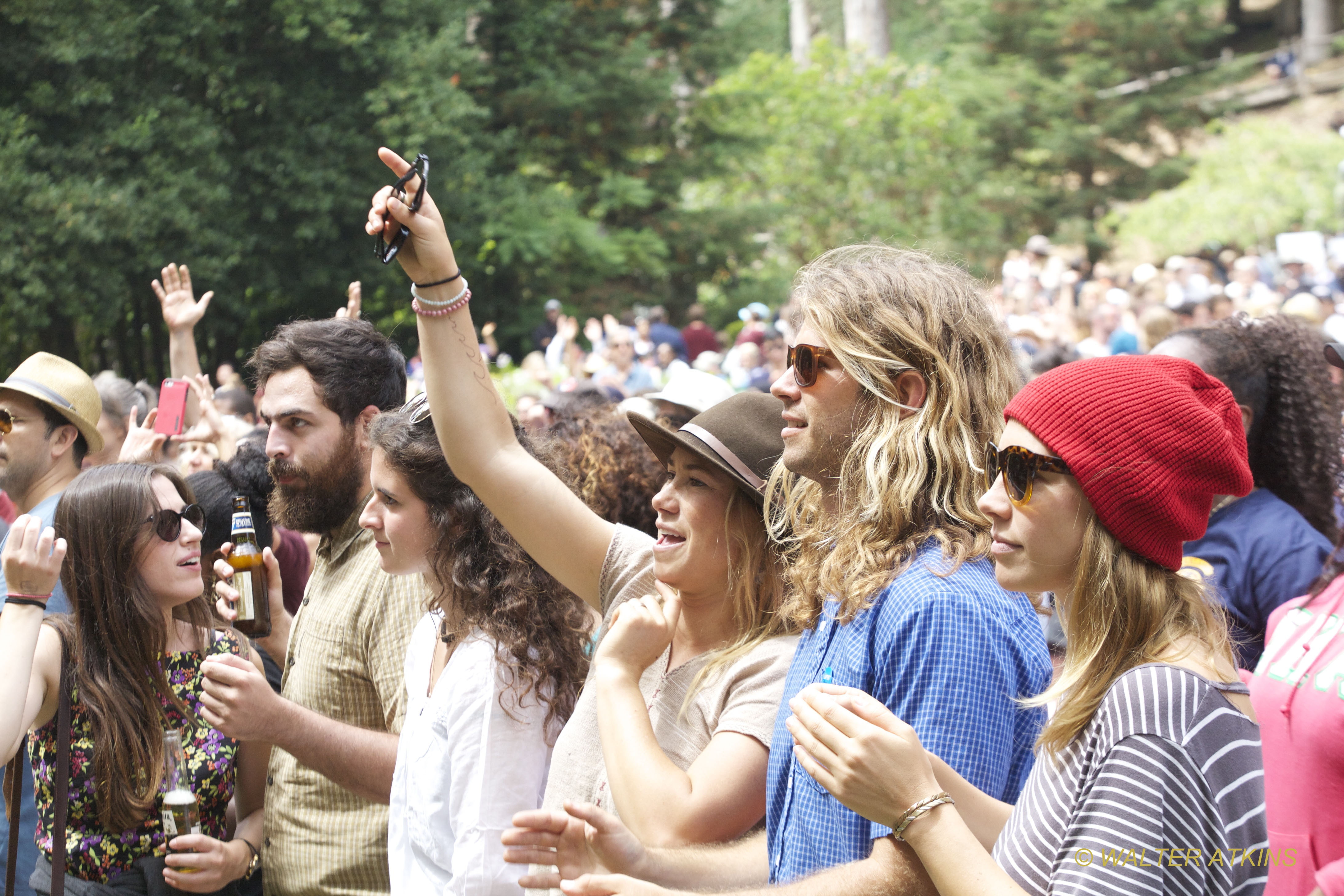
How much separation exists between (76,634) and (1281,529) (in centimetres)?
336

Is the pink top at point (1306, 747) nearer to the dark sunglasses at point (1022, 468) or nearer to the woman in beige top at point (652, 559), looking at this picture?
the dark sunglasses at point (1022, 468)

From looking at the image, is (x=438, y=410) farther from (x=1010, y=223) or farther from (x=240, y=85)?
(x=1010, y=223)

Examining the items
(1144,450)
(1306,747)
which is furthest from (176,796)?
(1306,747)

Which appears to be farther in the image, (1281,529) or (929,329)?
(1281,529)

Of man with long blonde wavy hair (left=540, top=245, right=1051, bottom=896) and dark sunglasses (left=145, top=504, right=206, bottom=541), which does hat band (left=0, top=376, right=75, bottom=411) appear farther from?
man with long blonde wavy hair (left=540, top=245, right=1051, bottom=896)

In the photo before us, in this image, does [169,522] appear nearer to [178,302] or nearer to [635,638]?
[635,638]

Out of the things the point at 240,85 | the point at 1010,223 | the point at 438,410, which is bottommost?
the point at 1010,223

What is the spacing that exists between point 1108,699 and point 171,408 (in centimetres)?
402

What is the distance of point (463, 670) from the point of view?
106 inches

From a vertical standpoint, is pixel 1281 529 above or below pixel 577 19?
below

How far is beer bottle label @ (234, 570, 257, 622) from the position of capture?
3.51 m

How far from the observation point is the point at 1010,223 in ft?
103

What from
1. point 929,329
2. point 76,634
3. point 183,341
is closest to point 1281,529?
point 929,329

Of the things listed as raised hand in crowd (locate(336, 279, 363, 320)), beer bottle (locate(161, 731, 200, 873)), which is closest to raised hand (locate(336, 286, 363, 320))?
raised hand in crowd (locate(336, 279, 363, 320))
